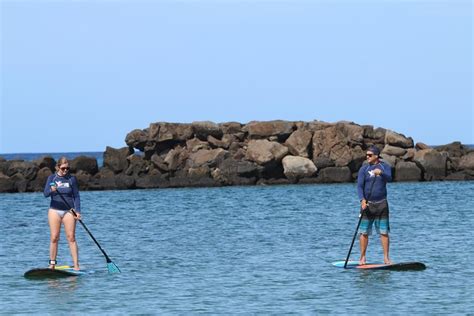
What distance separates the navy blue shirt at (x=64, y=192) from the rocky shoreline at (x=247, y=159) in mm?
39872

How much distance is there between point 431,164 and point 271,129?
29.8ft

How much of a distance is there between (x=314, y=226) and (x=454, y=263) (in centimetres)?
1158

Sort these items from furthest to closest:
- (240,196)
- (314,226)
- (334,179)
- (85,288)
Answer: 1. (334,179)
2. (240,196)
3. (314,226)
4. (85,288)

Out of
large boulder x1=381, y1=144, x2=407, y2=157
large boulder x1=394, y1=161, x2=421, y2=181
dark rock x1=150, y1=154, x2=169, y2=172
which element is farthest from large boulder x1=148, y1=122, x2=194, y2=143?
large boulder x1=394, y1=161, x2=421, y2=181

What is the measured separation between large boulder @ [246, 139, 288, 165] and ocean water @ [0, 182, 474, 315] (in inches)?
539

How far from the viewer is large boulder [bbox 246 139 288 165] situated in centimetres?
5900

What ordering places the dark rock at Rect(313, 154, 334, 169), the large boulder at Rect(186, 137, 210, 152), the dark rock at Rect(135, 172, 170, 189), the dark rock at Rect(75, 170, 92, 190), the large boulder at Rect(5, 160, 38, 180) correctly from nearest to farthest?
the dark rock at Rect(313, 154, 334, 169)
the dark rock at Rect(135, 172, 170, 189)
the dark rock at Rect(75, 170, 92, 190)
the large boulder at Rect(5, 160, 38, 180)
the large boulder at Rect(186, 137, 210, 152)

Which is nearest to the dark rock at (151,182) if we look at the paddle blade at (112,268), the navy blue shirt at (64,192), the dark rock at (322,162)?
the dark rock at (322,162)

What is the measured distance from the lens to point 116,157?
208ft

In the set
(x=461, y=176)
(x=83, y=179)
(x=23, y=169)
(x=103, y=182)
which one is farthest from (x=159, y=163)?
(x=461, y=176)

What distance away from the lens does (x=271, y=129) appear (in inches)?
2504

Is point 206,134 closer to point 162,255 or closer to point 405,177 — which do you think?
point 405,177

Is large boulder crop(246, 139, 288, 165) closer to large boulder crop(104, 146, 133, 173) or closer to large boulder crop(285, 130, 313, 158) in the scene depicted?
large boulder crop(285, 130, 313, 158)

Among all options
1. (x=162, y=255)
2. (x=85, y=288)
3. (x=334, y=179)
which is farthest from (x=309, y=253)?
(x=334, y=179)
